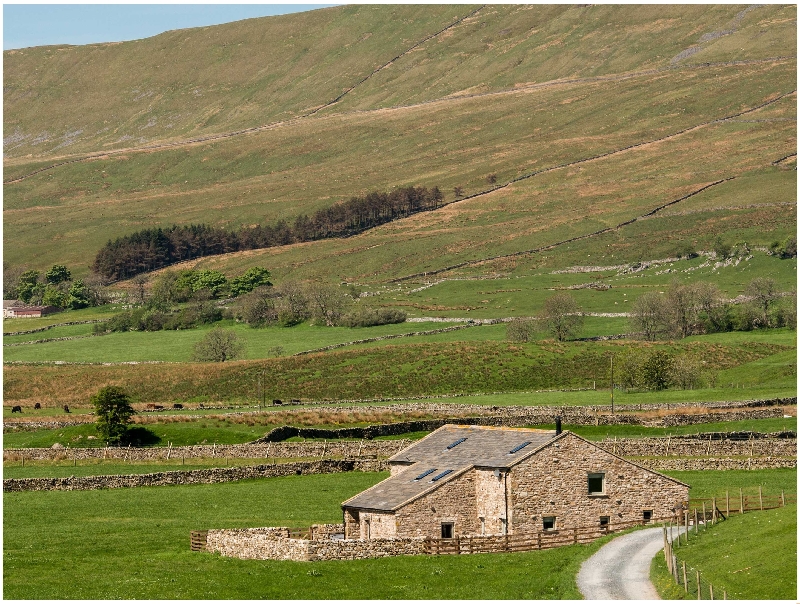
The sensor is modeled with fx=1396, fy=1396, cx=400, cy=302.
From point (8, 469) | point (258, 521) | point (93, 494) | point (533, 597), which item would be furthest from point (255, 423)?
point (533, 597)

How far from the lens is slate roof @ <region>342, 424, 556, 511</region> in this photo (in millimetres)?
Result: 50062

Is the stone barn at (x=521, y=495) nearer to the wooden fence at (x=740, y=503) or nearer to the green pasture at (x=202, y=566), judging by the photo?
A: the wooden fence at (x=740, y=503)

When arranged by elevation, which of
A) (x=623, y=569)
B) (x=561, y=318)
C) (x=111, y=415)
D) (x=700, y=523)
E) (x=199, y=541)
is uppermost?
(x=623, y=569)

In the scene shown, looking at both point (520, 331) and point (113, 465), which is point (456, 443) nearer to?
point (113, 465)

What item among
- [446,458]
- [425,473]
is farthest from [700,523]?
[425,473]

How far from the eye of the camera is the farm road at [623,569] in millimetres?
37112

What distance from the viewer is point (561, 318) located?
16475cm

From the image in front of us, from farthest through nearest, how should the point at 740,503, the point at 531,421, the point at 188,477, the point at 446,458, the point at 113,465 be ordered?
the point at 531,421 < the point at 113,465 < the point at 188,477 < the point at 446,458 < the point at 740,503

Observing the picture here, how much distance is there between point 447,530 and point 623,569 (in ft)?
32.9

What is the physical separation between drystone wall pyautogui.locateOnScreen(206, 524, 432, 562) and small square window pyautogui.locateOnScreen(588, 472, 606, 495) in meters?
7.09

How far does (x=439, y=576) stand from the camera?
139 ft

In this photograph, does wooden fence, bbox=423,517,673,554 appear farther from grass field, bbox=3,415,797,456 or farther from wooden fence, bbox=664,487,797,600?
grass field, bbox=3,415,797,456

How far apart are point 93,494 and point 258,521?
45.5ft

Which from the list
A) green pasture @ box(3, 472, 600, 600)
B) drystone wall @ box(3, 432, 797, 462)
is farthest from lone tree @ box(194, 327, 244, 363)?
green pasture @ box(3, 472, 600, 600)
